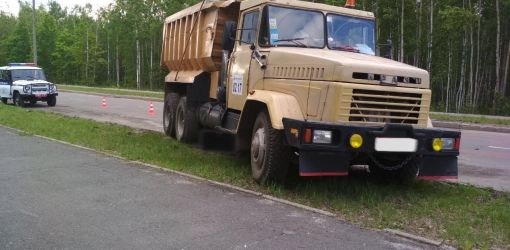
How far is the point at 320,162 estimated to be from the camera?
6.47 m

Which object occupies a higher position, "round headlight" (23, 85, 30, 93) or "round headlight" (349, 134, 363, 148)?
"round headlight" (23, 85, 30, 93)

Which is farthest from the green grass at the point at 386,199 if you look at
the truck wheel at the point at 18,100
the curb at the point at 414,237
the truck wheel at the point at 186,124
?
the truck wheel at the point at 18,100

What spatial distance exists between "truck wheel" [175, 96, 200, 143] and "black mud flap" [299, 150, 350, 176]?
5.84m

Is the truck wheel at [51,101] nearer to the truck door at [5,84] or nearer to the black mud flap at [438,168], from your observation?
the truck door at [5,84]

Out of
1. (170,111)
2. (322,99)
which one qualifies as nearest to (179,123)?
(170,111)

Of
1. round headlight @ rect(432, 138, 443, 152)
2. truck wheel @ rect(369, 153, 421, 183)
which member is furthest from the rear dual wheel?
round headlight @ rect(432, 138, 443, 152)

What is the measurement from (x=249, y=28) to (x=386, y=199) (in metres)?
3.51

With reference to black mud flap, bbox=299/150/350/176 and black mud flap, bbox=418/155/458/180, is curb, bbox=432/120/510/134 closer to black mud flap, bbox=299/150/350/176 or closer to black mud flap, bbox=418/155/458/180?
black mud flap, bbox=418/155/458/180

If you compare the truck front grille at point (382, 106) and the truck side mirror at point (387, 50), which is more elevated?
the truck side mirror at point (387, 50)

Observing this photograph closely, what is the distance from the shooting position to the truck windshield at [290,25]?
25.7 ft

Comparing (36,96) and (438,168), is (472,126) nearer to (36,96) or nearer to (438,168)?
(438,168)

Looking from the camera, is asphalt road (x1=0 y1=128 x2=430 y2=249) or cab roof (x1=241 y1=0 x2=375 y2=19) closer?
asphalt road (x1=0 y1=128 x2=430 y2=249)

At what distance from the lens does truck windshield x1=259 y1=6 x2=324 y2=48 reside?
785cm

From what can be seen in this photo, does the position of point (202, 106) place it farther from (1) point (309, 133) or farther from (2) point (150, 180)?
(1) point (309, 133)
